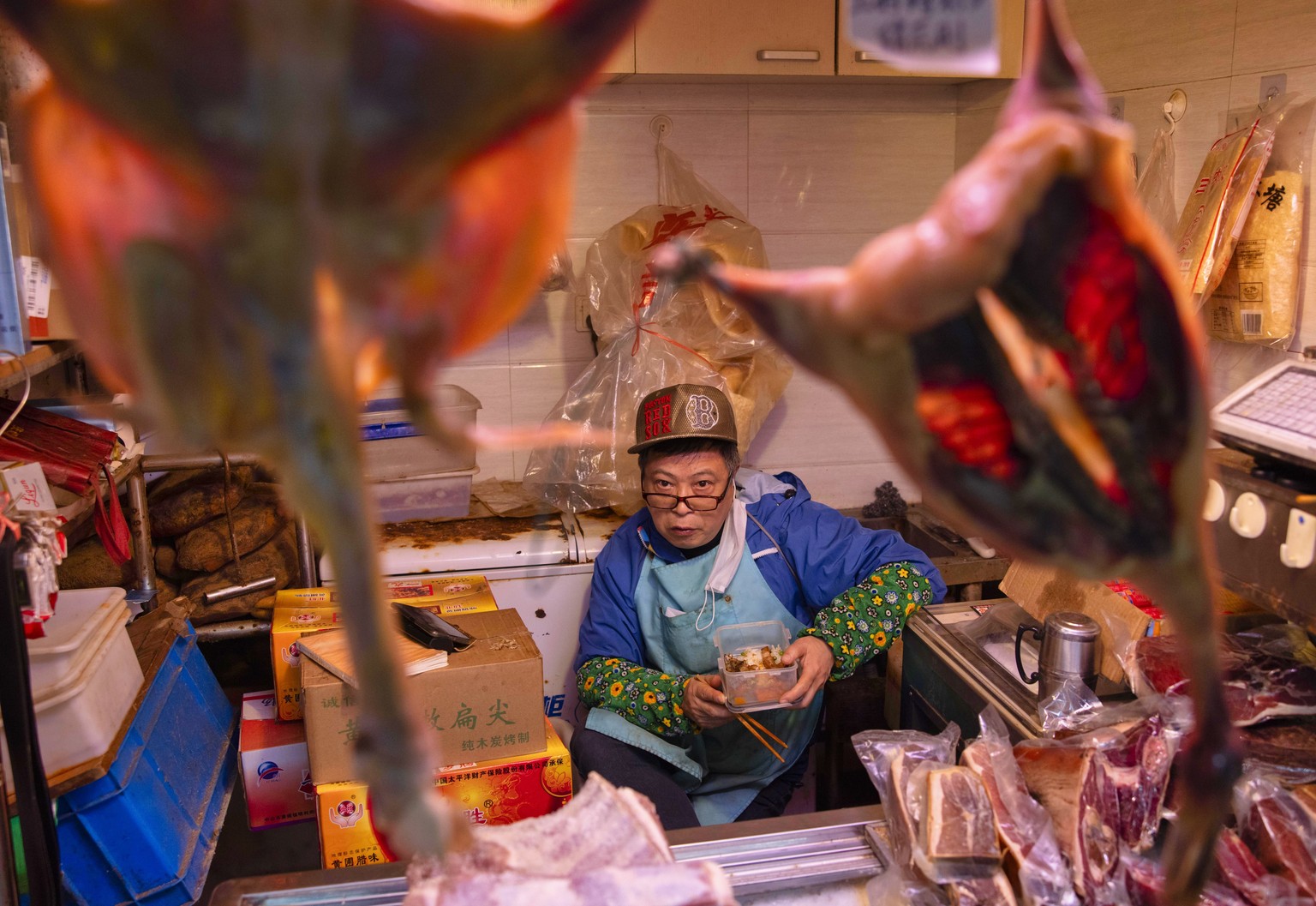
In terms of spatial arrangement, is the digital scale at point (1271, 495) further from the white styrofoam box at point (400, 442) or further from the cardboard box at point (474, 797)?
the white styrofoam box at point (400, 442)

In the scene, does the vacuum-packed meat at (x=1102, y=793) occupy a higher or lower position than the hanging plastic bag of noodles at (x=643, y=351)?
lower

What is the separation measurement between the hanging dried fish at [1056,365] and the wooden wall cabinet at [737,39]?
237 centimetres

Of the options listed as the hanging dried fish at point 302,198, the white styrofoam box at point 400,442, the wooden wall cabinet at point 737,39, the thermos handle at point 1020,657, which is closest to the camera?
the hanging dried fish at point 302,198

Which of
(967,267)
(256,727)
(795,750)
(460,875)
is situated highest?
(967,267)

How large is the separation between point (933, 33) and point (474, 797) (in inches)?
62.5

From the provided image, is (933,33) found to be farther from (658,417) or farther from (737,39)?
(737,39)

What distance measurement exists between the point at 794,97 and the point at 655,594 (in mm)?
1643

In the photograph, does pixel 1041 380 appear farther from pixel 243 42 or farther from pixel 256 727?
pixel 256 727

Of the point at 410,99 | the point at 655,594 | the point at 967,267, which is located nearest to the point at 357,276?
the point at 410,99

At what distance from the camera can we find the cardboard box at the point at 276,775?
1.91 metres

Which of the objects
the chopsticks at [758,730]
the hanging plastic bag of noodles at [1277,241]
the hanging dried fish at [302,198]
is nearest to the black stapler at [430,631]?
the chopsticks at [758,730]

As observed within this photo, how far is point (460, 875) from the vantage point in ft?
2.87

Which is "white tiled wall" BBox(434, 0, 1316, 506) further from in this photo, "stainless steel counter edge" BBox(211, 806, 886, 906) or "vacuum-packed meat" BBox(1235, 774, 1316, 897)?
"vacuum-packed meat" BBox(1235, 774, 1316, 897)

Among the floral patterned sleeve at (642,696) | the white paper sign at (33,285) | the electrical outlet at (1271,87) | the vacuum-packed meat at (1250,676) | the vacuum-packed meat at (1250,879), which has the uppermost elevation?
the electrical outlet at (1271,87)
